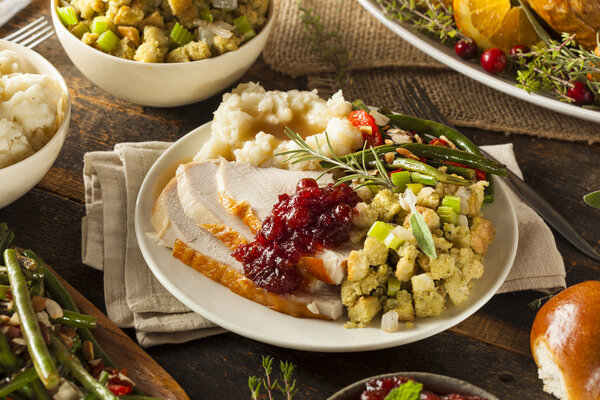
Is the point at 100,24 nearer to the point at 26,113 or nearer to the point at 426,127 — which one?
the point at 26,113

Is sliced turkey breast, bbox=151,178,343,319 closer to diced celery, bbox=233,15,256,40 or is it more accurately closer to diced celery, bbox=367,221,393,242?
diced celery, bbox=367,221,393,242

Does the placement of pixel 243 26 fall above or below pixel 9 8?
above

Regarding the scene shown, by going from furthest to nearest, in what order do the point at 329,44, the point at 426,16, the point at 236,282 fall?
the point at 329,44 → the point at 426,16 → the point at 236,282

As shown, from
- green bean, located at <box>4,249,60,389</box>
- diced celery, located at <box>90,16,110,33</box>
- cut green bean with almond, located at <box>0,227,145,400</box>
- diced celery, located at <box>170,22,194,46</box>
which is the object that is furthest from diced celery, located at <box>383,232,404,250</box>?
diced celery, located at <box>90,16,110,33</box>

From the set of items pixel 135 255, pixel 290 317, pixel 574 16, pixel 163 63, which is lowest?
pixel 135 255

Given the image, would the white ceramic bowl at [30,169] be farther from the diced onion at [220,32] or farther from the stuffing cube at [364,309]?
the stuffing cube at [364,309]

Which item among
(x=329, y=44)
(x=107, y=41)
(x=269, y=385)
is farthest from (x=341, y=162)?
(x=329, y=44)

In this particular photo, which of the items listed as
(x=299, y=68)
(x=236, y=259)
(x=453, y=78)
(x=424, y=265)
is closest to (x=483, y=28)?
(x=453, y=78)

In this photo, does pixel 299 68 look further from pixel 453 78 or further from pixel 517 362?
pixel 517 362
